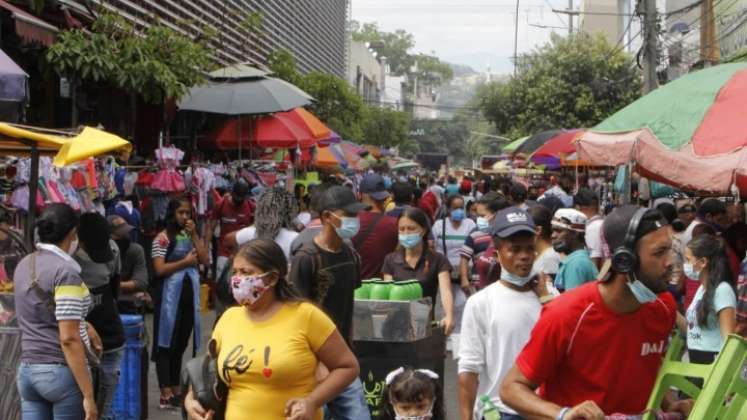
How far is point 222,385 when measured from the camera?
4578 millimetres

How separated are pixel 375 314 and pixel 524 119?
3588cm

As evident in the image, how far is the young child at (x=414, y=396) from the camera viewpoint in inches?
223

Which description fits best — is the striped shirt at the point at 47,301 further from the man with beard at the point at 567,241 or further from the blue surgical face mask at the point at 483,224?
the blue surgical face mask at the point at 483,224

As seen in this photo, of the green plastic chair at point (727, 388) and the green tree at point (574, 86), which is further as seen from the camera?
the green tree at point (574, 86)

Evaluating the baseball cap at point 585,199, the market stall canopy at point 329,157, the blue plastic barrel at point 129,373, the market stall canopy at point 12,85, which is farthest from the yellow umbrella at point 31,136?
the market stall canopy at point 329,157

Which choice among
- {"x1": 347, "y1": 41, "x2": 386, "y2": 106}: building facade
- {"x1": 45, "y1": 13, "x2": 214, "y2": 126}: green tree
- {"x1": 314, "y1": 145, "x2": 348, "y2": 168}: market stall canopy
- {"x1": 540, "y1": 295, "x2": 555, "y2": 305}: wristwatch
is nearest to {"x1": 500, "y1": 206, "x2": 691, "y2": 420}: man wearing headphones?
{"x1": 540, "y1": 295, "x2": 555, "y2": 305}: wristwatch

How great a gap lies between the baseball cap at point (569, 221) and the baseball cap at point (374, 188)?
5.58 feet

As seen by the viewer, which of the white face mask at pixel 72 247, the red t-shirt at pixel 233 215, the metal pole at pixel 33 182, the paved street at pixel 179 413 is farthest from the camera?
the red t-shirt at pixel 233 215

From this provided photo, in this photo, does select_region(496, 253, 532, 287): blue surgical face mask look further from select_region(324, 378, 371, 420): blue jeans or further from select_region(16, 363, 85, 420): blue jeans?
select_region(16, 363, 85, 420): blue jeans

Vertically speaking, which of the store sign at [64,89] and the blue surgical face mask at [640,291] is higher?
the store sign at [64,89]

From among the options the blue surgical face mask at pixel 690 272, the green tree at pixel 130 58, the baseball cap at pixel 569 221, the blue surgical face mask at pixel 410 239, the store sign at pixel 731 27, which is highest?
the store sign at pixel 731 27

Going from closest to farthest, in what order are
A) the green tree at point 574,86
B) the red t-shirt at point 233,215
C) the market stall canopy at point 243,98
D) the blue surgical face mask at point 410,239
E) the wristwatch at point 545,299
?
the wristwatch at point 545,299
the blue surgical face mask at point 410,239
the red t-shirt at point 233,215
the market stall canopy at point 243,98
the green tree at point 574,86

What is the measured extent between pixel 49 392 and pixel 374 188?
14.0 ft

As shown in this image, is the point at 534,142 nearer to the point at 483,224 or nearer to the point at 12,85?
the point at 483,224
